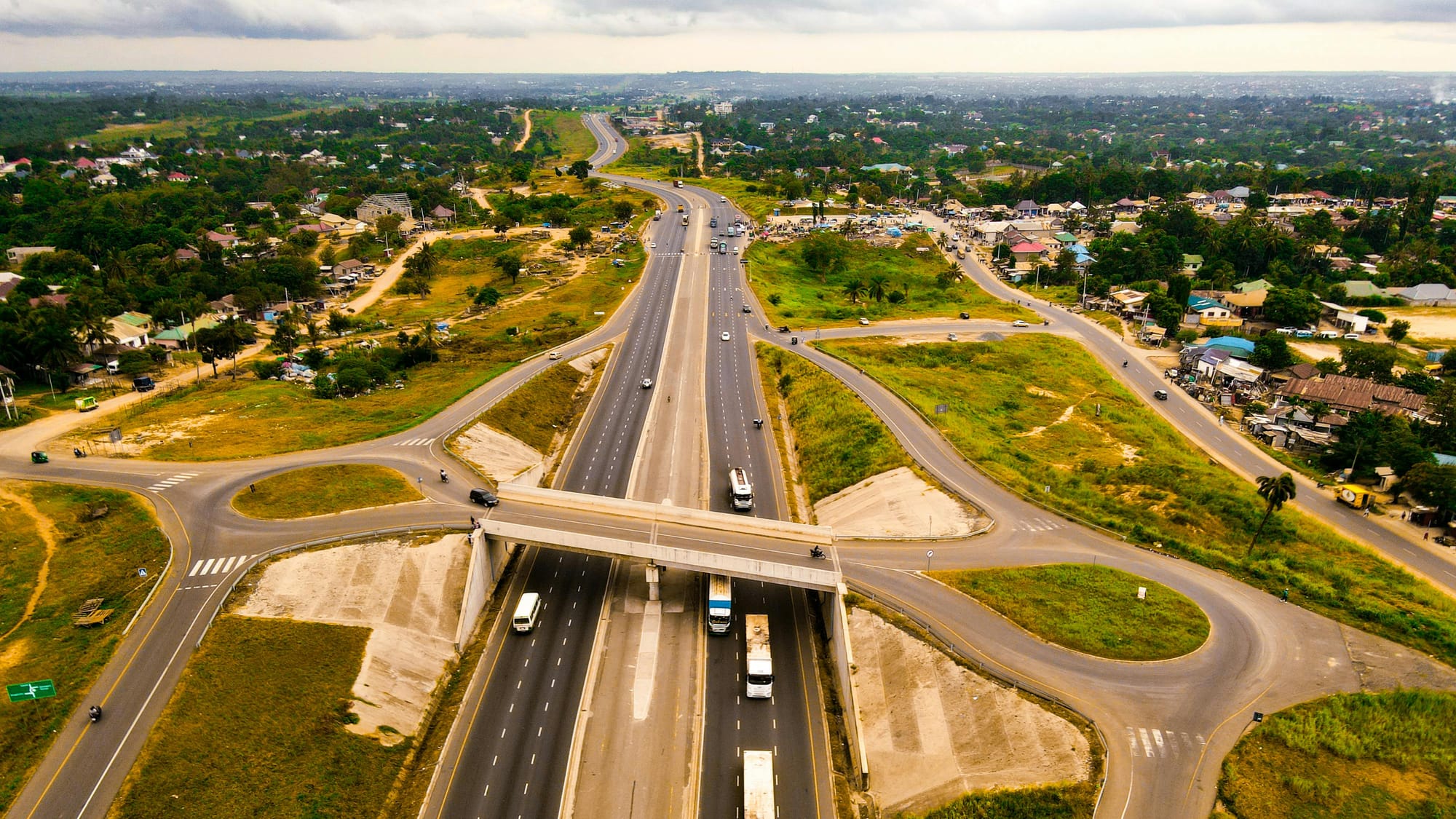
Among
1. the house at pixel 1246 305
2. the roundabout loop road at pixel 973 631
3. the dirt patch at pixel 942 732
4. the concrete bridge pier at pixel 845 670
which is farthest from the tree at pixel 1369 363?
the dirt patch at pixel 942 732

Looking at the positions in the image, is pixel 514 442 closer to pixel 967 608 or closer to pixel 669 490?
pixel 669 490

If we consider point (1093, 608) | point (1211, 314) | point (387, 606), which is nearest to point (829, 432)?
point (1093, 608)

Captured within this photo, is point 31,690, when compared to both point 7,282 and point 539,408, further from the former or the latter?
point 7,282

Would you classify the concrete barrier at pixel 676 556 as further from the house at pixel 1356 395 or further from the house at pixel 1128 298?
the house at pixel 1128 298

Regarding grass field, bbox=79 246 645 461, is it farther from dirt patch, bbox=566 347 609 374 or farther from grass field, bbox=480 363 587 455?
dirt patch, bbox=566 347 609 374

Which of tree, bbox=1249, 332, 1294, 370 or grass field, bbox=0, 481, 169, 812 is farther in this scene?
tree, bbox=1249, 332, 1294, 370

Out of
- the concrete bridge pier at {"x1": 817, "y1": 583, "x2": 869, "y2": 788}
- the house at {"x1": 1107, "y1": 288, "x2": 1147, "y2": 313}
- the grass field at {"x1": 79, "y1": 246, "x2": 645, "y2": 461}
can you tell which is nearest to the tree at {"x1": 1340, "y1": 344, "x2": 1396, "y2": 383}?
the house at {"x1": 1107, "y1": 288, "x2": 1147, "y2": 313}

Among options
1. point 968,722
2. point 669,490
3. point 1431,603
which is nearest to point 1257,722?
point 968,722
